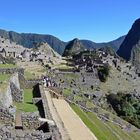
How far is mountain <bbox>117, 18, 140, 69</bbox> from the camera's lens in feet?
529

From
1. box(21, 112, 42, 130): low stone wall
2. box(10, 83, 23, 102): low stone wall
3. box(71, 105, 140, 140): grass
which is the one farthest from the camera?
box(71, 105, 140, 140): grass

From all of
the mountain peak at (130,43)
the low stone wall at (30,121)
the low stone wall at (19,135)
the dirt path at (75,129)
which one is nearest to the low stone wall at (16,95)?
the dirt path at (75,129)

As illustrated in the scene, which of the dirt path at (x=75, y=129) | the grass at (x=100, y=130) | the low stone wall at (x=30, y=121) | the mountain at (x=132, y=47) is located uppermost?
the mountain at (x=132, y=47)

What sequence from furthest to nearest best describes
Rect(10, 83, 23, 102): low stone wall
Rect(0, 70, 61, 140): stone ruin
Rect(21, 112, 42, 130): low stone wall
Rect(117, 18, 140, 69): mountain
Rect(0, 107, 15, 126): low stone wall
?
1. Rect(117, 18, 140, 69): mountain
2. Rect(10, 83, 23, 102): low stone wall
3. Rect(21, 112, 42, 130): low stone wall
4. Rect(0, 107, 15, 126): low stone wall
5. Rect(0, 70, 61, 140): stone ruin

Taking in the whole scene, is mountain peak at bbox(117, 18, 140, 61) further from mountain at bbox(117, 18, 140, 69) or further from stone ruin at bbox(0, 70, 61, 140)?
stone ruin at bbox(0, 70, 61, 140)

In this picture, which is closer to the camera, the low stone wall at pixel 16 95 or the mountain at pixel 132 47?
the low stone wall at pixel 16 95

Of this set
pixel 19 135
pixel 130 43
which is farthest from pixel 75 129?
pixel 130 43

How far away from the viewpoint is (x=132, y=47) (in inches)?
6693

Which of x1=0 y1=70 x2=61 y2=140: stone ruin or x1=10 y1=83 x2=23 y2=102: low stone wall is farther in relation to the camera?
x1=10 y1=83 x2=23 y2=102: low stone wall

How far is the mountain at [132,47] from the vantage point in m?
161

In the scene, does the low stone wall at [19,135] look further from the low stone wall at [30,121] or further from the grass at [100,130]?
the grass at [100,130]

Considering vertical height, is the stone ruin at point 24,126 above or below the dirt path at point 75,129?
above

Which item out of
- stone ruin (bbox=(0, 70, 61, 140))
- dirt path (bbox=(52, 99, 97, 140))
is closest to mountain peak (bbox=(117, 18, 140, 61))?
dirt path (bbox=(52, 99, 97, 140))

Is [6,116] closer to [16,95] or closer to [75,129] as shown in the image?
[75,129]
